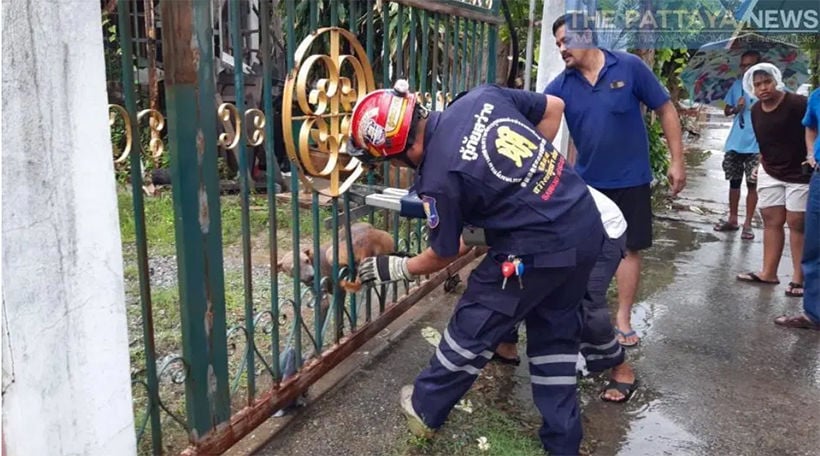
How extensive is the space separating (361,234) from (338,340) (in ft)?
1.68

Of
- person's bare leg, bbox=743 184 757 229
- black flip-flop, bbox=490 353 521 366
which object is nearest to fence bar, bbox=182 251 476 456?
black flip-flop, bbox=490 353 521 366

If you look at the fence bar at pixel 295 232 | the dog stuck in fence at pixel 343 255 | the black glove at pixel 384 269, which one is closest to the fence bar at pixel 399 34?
the fence bar at pixel 295 232

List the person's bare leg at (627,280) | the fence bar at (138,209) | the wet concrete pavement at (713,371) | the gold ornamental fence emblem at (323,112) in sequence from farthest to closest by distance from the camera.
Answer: the person's bare leg at (627,280) → the wet concrete pavement at (713,371) → the gold ornamental fence emblem at (323,112) → the fence bar at (138,209)

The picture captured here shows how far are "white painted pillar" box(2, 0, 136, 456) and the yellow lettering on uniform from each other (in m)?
1.26

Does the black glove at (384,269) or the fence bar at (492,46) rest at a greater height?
the fence bar at (492,46)

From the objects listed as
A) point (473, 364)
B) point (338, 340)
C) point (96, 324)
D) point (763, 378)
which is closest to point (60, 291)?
point (96, 324)

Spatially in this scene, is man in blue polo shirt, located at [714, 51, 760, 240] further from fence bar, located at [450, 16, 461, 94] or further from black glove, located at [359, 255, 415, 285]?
black glove, located at [359, 255, 415, 285]

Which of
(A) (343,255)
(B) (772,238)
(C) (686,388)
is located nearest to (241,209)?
(A) (343,255)

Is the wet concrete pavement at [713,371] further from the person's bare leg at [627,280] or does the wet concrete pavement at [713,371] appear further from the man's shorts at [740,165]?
the man's shorts at [740,165]

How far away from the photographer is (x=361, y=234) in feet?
10.8

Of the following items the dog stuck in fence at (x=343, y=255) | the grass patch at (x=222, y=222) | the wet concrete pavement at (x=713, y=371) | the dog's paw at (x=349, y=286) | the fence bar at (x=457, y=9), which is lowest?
the wet concrete pavement at (x=713, y=371)

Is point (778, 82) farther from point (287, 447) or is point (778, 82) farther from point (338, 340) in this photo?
point (287, 447)

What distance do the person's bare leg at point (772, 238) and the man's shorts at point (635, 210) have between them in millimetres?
1728

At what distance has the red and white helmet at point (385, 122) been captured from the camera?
2428 millimetres
